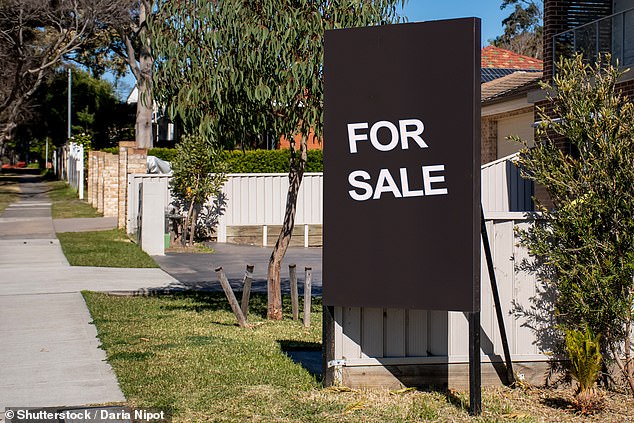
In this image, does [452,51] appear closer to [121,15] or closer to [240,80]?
[240,80]

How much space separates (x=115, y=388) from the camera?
6938mm

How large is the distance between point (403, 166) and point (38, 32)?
4320 cm

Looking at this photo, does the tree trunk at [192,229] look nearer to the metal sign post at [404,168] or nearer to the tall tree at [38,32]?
the metal sign post at [404,168]

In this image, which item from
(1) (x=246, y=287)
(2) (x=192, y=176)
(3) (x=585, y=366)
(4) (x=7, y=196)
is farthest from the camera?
(4) (x=7, y=196)

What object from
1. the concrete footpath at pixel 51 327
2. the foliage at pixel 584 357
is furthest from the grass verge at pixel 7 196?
the foliage at pixel 584 357

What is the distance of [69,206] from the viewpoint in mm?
35531

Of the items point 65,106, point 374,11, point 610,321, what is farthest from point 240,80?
point 65,106

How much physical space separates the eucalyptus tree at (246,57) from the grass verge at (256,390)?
218cm

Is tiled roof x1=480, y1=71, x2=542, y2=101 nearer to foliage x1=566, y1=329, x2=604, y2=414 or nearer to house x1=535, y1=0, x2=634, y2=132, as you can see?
house x1=535, y1=0, x2=634, y2=132

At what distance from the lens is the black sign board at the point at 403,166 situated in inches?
245

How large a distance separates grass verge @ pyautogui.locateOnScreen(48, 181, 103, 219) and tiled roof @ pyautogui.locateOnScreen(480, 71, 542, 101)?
14.4m

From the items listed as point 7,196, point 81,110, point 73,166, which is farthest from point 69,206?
point 81,110

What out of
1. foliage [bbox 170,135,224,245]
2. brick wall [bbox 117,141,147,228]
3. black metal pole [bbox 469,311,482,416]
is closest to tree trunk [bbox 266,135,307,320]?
black metal pole [bbox 469,311,482,416]

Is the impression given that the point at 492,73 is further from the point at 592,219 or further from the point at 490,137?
the point at 592,219
